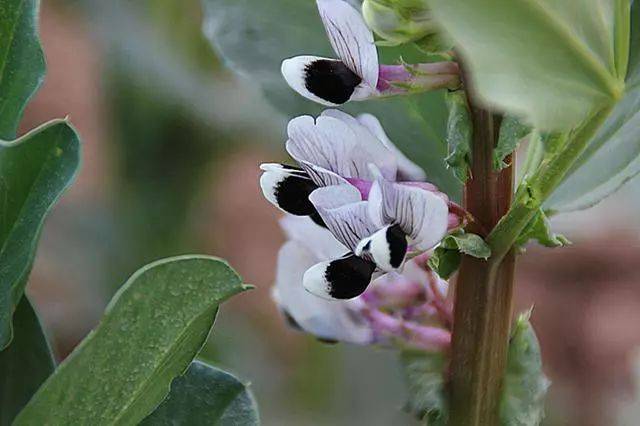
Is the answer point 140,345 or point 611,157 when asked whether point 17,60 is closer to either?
point 140,345

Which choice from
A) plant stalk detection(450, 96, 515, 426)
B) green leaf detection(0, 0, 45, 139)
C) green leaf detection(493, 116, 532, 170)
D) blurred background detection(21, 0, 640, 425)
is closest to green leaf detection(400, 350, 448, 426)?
plant stalk detection(450, 96, 515, 426)

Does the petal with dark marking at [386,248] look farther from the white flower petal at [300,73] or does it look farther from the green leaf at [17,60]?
the green leaf at [17,60]

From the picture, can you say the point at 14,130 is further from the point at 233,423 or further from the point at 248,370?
the point at 248,370

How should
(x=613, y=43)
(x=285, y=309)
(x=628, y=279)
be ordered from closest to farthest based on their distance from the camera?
(x=613, y=43) < (x=285, y=309) < (x=628, y=279)

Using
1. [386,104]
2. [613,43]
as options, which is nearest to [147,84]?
[386,104]

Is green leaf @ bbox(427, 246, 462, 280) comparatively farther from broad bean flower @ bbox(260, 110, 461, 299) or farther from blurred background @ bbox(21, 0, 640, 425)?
blurred background @ bbox(21, 0, 640, 425)

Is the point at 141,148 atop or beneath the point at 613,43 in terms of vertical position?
beneath
